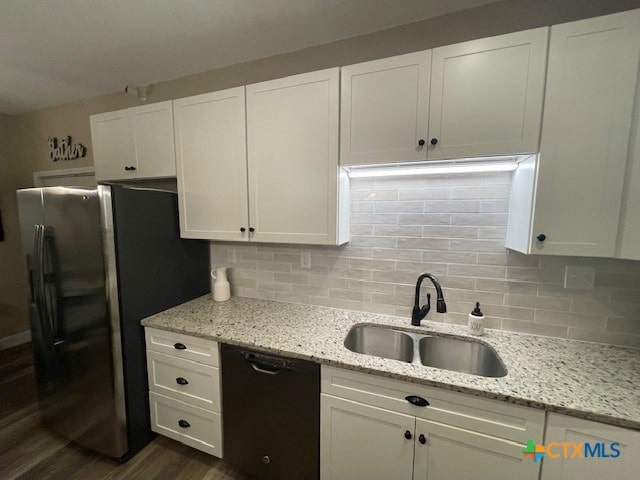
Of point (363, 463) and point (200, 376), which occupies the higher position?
point (200, 376)

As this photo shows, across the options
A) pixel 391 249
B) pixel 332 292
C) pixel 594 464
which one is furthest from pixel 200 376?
pixel 594 464

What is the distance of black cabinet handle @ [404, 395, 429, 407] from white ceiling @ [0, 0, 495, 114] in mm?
1936

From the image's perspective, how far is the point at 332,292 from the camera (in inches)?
73.7

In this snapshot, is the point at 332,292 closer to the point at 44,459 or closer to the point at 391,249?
the point at 391,249

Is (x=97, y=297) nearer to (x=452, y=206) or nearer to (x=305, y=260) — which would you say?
(x=305, y=260)

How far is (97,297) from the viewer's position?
1514 mm

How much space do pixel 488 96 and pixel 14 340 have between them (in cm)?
503

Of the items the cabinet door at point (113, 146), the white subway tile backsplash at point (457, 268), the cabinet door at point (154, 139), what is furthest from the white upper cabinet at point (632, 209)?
the cabinet door at point (113, 146)

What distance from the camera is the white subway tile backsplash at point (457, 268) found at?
1354mm

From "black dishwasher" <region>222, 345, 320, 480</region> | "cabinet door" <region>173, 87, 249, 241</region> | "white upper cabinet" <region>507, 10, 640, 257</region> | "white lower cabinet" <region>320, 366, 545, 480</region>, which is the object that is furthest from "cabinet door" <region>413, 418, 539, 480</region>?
"cabinet door" <region>173, 87, 249, 241</region>

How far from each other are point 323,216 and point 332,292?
2.04 feet

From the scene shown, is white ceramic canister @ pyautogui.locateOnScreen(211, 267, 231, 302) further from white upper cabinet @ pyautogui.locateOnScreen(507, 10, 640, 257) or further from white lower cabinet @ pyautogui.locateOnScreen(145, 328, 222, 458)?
white upper cabinet @ pyautogui.locateOnScreen(507, 10, 640, 257)

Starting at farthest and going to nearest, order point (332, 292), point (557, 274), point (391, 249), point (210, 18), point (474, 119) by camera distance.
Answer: point (332, 292) < point (391, 249) < point (210, 18) < point (557, 274) < point (474, 119)

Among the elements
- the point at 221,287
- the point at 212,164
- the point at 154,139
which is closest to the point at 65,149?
the point at 154,139
